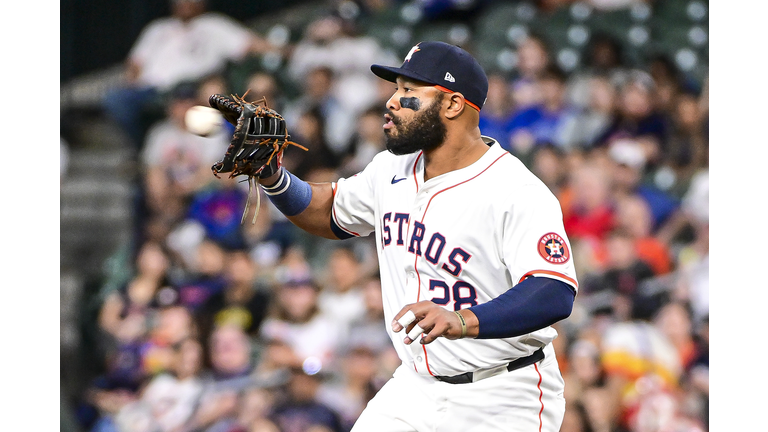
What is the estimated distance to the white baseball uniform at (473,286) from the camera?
251cm

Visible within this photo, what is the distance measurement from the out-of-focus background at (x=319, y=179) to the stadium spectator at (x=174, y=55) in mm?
16

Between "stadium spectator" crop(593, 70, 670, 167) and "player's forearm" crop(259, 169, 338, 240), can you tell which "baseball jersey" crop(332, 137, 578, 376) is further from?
"stadium spectator" crop(593, 70, 670, 167)

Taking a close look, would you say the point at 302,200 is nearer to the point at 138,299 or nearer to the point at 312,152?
the point at 312,152

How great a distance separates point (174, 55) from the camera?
262 inches

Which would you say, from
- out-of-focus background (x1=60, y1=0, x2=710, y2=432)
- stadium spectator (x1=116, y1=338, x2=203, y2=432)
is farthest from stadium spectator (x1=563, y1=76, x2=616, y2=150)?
stadium spectator (x1=116, y1=338, x2=203, y2=432)

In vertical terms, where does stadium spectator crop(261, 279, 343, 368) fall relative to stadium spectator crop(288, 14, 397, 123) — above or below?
below

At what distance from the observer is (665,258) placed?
5.73m

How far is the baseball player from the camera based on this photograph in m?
2.49

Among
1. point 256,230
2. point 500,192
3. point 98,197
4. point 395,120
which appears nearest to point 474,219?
point 500,192

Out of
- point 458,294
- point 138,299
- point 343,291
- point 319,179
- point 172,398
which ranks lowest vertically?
point 172,398

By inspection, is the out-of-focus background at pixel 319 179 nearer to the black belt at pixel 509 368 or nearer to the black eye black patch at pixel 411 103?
the black belt at pixel 509 368

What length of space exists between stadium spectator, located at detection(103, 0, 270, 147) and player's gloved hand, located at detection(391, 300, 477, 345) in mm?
4871

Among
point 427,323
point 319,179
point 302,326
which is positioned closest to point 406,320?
point 427,323

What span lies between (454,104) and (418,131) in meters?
0.15
